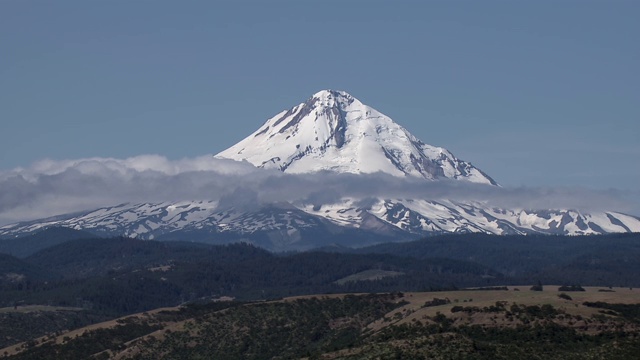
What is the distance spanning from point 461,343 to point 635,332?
27487mm

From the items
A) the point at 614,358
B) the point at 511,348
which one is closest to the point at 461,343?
the point at 511,348

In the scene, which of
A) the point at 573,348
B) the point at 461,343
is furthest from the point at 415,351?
the point at 573,348

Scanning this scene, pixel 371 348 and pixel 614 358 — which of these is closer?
pixel 614 358

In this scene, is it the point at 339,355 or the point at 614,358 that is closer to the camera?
the point at 614,358

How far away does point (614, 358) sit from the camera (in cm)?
17725

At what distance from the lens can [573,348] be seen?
19462 centimetres

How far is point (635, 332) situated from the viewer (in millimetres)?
199250

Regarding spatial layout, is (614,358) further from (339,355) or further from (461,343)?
(339,355)

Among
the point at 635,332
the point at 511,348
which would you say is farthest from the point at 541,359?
the point at 635,332

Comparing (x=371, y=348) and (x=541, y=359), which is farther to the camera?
(x=371, y=348)

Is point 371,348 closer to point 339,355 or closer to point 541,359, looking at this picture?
point 339,355

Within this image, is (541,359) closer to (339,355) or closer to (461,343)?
(461,343)

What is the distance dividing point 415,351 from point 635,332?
35.1 m

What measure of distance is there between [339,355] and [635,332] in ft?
139
